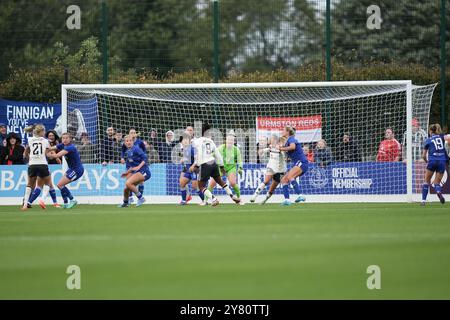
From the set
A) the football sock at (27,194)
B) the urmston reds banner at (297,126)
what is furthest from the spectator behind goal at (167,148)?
the football sock at (27,194)

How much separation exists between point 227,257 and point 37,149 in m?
13.3

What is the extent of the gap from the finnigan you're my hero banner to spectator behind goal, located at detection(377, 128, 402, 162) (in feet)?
31.4

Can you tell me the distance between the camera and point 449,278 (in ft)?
31.0

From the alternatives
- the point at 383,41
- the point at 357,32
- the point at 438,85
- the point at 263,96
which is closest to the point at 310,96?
the point at 263,96

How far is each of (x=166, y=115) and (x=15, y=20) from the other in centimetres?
831

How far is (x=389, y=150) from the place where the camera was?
89.8 feet

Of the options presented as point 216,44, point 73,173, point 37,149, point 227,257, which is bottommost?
point 227,257

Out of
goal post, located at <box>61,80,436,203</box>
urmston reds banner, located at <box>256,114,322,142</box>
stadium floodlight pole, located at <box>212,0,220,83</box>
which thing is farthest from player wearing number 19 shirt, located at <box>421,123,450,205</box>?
stadium floodlight pole, located at <box>212,0,220,83</box>

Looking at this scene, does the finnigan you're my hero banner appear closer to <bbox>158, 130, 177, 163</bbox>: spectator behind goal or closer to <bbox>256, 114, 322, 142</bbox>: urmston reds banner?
<bbox>158, 130, 177, 163</bbox>: spectator behind goal

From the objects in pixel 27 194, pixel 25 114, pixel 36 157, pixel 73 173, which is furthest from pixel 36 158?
pixel 25 114

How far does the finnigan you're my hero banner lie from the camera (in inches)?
1123

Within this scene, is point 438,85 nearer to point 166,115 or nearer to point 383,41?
point 383,41

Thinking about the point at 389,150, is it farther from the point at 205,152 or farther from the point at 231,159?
the point at 205,152

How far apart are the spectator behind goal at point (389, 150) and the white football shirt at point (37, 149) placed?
31.7ft
